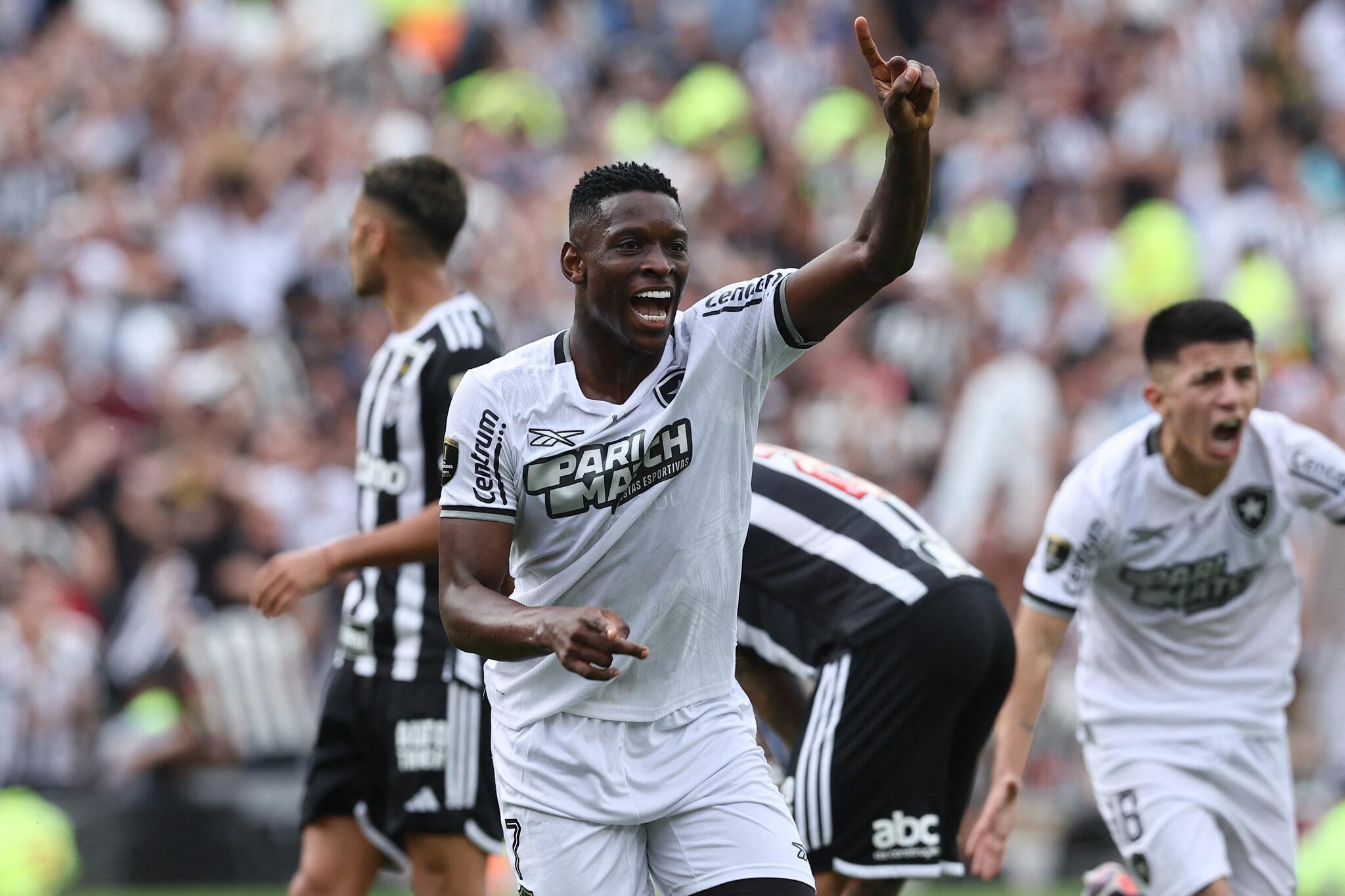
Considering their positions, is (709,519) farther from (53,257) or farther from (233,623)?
(53,257)

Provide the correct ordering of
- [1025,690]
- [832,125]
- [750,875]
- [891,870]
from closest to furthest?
[750,875], [891,870], [1025,690], [832,125]

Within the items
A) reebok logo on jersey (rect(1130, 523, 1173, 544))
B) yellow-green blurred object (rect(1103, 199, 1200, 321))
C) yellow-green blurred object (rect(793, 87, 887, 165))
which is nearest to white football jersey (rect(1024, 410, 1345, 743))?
reebok logo on jersey (rect(1130, 523, 1173, 544))

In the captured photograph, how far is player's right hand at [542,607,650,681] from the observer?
4309 mm

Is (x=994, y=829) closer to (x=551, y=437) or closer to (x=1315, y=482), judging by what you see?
(x=1315, y=482)

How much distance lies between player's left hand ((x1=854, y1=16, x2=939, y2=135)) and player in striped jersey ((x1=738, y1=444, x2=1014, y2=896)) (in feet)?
6.55

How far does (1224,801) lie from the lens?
6.97 meters

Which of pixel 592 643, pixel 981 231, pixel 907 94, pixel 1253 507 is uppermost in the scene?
pixel 981 231

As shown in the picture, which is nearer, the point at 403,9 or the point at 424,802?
the point at 424,802

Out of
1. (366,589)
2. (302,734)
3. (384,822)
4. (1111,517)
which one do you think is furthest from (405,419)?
(302,734)

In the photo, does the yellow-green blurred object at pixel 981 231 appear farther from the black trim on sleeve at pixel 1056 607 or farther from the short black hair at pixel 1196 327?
the black trim on sleeve at pixel 1056 607

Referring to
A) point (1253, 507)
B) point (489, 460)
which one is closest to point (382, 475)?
point (489, 460)

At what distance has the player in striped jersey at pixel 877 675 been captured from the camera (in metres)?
6.28

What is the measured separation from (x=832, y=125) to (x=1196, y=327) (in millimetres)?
9873

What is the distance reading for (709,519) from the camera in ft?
16.7
